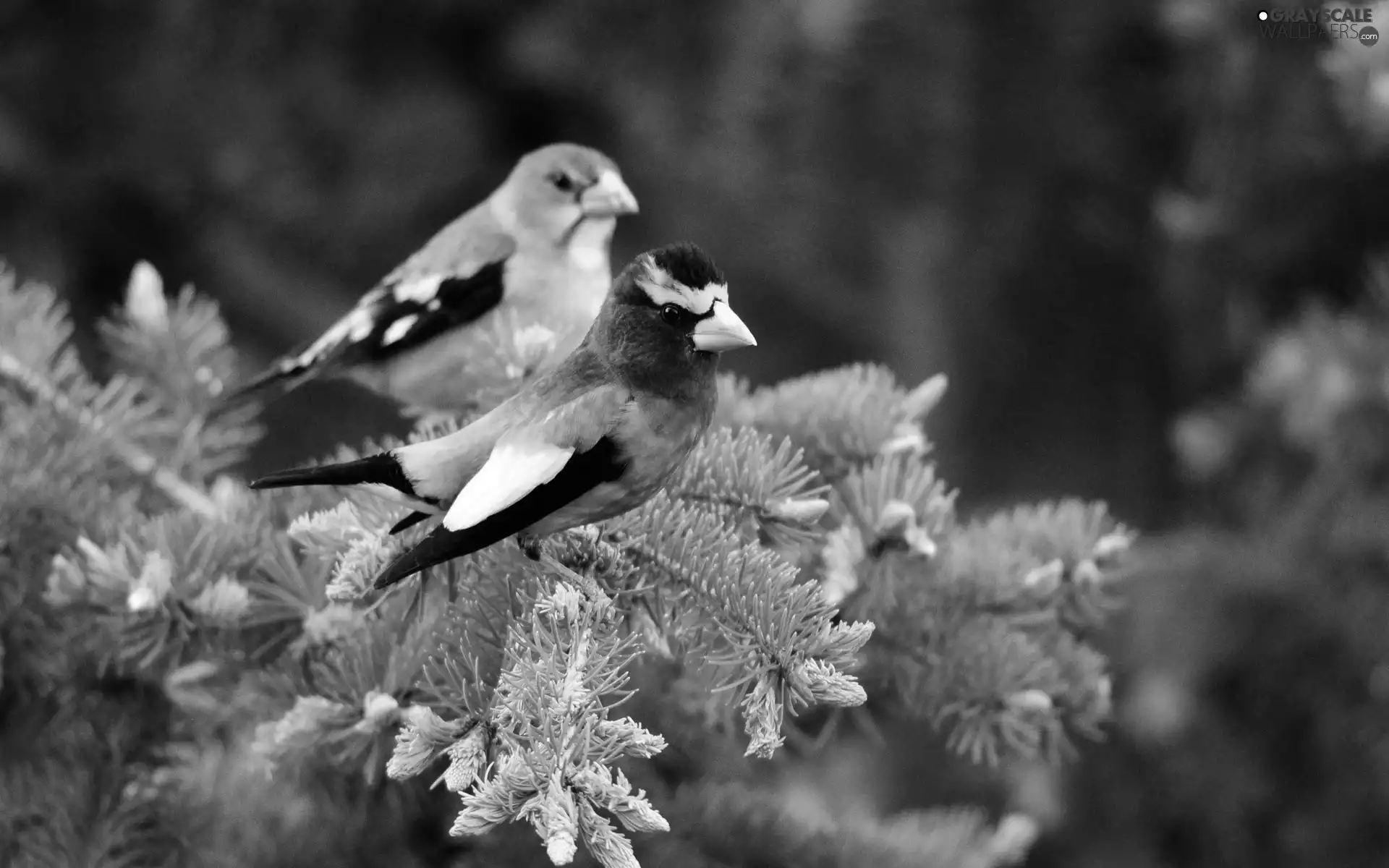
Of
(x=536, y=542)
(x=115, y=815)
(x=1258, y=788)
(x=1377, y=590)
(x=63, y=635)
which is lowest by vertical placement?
(x=115, y=815)

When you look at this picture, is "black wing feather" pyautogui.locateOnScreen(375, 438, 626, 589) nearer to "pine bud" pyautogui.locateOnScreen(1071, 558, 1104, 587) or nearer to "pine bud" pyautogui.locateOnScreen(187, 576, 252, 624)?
"pine bud" pyautogui.locateOnScreen(187, 576, 252, 624)

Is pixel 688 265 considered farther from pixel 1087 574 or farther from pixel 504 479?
pixel 1087 574

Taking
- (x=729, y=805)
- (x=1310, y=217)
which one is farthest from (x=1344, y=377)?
(x=729, y=805)

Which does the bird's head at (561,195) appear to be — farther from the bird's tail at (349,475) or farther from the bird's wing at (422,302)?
the bird's tail at (349,475)

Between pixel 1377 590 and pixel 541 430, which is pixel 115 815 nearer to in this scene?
pixel 541 430

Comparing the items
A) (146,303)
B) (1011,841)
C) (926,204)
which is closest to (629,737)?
(1011,841)

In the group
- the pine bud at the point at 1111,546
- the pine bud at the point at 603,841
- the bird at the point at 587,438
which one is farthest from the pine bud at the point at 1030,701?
the pine bud at the point at 603,841

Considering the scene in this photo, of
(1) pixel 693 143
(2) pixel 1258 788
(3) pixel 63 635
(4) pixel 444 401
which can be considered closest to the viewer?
(3) pixel 63 635
